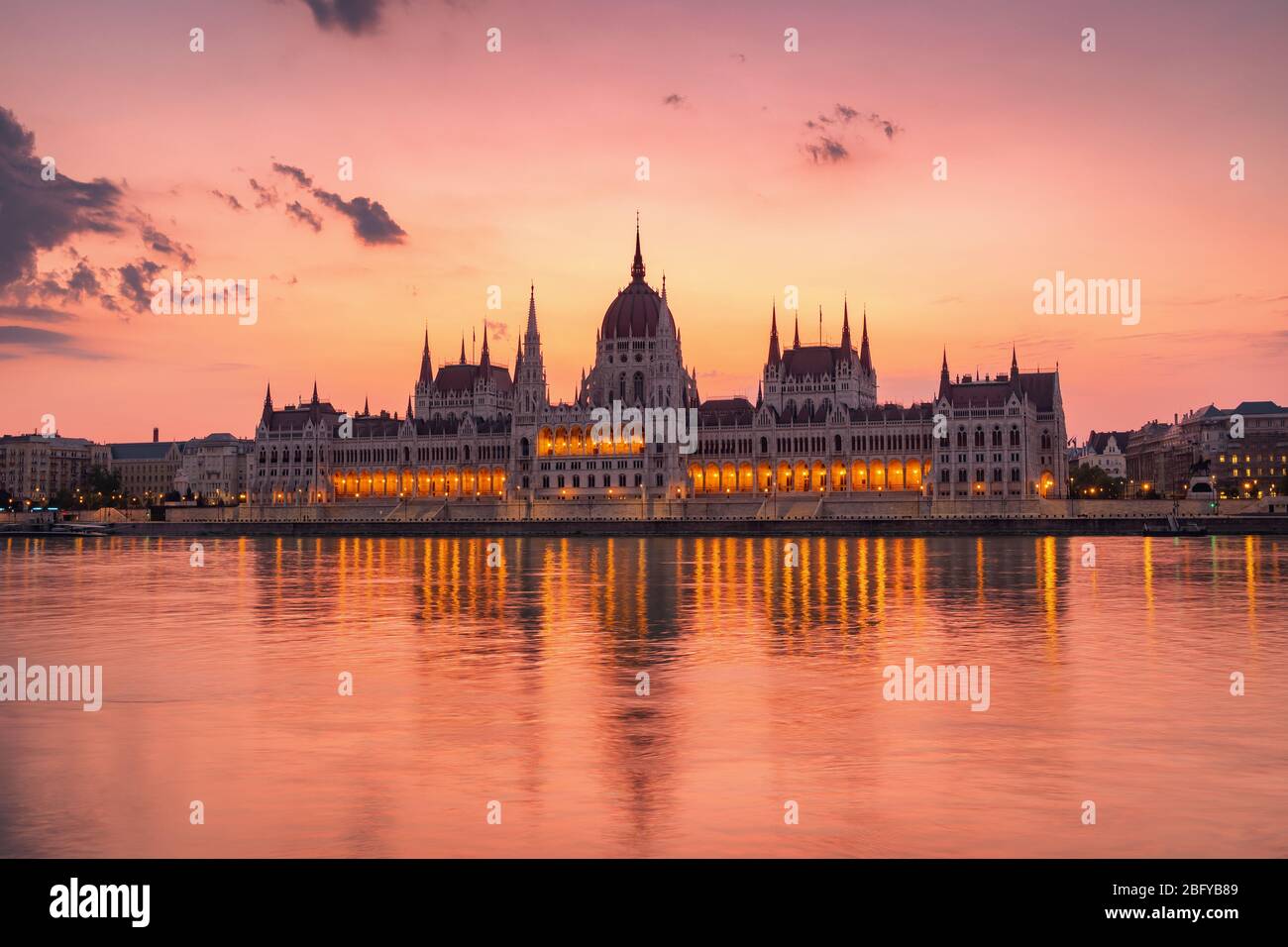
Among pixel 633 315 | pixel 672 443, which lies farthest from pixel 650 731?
pixel 633 315

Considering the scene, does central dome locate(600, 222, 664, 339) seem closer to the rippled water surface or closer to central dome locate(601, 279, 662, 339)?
central dome locate(601, 279, 662, 339)

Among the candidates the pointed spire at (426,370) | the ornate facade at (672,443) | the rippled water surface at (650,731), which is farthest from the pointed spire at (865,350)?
the rippled water surface at (650,731)

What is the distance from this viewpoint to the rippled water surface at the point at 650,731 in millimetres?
10875

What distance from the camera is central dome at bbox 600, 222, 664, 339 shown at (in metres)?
159

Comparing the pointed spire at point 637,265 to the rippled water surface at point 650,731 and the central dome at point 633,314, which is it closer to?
the central dome at point 633,314

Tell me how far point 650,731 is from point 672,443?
130281 mm

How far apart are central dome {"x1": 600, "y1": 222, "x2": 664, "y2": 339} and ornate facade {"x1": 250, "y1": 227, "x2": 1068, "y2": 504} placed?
20cm

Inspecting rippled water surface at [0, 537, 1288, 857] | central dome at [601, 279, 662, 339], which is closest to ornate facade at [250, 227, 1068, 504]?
central dome at [601, 279, 662, 339]

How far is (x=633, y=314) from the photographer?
160 metres

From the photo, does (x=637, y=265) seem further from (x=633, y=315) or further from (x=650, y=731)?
(x=650, y=731)

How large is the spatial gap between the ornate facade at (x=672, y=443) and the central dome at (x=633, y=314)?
20 cm

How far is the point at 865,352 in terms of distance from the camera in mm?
167250

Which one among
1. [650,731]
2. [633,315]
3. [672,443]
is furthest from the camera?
[633,315]
